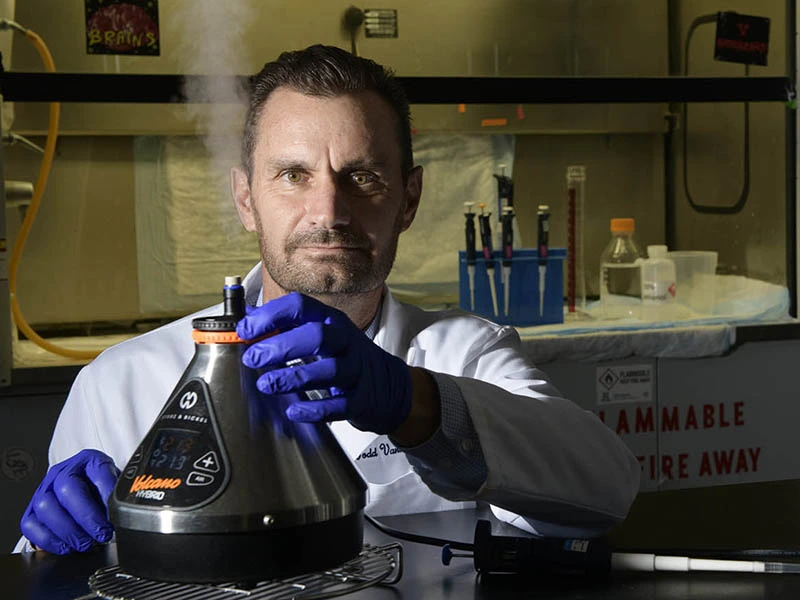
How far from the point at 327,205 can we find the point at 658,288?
1.56m

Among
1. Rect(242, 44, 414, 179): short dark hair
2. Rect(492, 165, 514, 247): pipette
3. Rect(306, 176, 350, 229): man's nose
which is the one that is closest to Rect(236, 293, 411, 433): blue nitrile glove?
Rect(306, 176, 350, 229): man's nose

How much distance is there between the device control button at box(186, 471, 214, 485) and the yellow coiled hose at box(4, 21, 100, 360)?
5.30ft

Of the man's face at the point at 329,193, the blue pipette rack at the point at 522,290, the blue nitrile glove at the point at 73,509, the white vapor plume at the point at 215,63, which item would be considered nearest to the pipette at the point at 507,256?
the blue pipette rack at the point at 522,290

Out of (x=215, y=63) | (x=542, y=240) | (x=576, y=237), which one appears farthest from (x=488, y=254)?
(x=215, y=63)

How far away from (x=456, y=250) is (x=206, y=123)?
678mm

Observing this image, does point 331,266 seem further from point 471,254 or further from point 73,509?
point 471,254

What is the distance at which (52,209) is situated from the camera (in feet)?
7.87

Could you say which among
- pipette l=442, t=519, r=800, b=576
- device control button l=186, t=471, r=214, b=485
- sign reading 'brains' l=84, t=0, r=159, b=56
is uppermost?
sign reading 'brains' l=84, t=0, r=159, b=56

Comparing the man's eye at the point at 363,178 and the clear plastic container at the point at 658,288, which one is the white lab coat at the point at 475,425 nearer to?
the man's eye at the point at 363,178

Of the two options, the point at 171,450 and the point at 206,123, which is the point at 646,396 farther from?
the point at 171,450

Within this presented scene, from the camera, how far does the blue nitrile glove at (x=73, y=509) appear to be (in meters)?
1.00

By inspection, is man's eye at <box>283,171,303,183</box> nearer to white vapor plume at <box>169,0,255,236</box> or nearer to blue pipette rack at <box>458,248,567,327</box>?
white vapor plume at <box>169,0,255,236</box>

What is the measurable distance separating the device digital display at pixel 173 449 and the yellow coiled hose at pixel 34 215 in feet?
5.18

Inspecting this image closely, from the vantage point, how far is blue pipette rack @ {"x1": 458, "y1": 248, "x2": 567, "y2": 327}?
2605 millimetres
